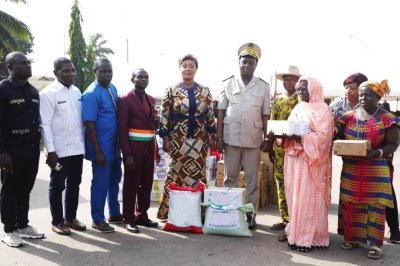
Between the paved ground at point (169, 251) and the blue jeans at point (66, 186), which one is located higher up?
the blue jeans at point (66, 186)

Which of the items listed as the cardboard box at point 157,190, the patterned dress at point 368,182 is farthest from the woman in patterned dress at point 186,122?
the patterned dress at point 368,182

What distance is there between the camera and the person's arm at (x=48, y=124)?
4.43 meters

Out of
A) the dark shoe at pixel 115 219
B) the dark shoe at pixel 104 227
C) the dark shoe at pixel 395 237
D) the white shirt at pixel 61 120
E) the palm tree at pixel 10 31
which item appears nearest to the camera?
the white shirt at pixel 61 120

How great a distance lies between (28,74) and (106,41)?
171 feet

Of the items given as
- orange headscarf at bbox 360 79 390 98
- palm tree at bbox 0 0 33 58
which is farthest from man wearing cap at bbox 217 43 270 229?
palm tree at bbox 0 0 33 58

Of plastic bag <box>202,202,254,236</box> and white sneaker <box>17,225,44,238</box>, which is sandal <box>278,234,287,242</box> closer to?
plastic bag <box>202,202,254,236</box>

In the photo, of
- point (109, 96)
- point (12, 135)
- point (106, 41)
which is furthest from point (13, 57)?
point (106, 41)

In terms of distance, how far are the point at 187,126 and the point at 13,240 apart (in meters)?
2.25

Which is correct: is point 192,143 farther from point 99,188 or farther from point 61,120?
point 61,120

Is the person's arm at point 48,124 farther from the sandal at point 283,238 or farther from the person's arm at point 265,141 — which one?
the sandal at point 283,238

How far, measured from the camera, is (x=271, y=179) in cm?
648

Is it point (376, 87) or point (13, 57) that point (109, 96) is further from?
point (376, 87)

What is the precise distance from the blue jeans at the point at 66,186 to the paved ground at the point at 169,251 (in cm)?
26

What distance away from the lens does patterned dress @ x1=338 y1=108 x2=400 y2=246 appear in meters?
4.07
